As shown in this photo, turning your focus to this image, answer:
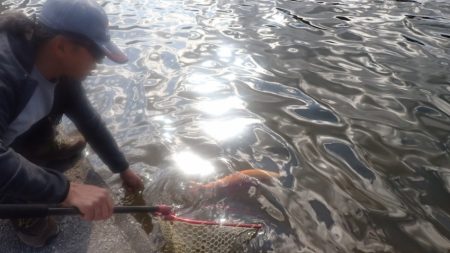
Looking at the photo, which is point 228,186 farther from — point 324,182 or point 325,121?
point 325,121

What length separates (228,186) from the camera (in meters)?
4.16

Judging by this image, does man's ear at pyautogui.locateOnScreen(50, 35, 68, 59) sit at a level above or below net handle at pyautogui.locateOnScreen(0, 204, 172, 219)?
above

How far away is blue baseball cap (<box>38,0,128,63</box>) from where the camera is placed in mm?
2643

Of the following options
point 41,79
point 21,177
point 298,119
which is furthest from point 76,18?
point 298,119

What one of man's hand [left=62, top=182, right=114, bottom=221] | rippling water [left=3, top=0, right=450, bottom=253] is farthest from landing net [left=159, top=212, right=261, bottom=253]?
man's hand [left=62, top=182, right=114, bottom=221]

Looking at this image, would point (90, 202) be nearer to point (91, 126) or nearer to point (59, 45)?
point (59, 45)

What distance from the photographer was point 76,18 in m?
2.64

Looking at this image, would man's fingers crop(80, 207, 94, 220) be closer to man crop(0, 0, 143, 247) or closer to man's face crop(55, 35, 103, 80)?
man crop(0, 0, 143, 247)

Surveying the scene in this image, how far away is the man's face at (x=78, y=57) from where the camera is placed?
272 centimetres

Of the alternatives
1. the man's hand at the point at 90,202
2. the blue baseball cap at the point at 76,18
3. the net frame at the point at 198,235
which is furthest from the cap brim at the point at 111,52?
the net frame at the point at 198,235

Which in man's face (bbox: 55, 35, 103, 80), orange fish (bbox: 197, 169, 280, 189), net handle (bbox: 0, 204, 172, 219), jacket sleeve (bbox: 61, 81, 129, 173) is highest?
man's face (bbox: 55, 35, 103, 80)

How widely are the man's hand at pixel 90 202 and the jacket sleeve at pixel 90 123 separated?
1.09 metres

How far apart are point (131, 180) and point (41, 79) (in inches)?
61.5

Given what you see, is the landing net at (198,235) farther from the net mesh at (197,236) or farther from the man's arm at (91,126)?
the man's arm at (91,126)
